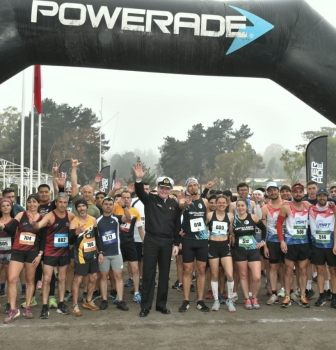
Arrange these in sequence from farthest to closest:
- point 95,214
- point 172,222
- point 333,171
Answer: point 333,171 → point 95,214 → point 172,222

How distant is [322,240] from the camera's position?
19.9 ft

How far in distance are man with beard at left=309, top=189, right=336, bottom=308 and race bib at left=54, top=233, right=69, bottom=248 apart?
11.9 ft

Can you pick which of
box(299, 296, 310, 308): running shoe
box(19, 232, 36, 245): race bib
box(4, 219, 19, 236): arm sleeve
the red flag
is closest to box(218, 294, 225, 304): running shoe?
box(299, 296, 310, 308): running shoe

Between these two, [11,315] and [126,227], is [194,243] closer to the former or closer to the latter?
[126,227]

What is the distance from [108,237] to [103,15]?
3451 mm

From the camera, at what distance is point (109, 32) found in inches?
133

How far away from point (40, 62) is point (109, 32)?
68 centimetres

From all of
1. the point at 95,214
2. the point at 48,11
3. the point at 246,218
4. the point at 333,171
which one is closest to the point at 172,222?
the point at 246,218

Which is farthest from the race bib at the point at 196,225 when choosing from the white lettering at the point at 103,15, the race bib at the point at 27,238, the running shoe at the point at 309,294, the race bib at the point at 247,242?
the white lettering at the point at 103,15

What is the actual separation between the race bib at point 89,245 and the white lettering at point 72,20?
10.8 ft

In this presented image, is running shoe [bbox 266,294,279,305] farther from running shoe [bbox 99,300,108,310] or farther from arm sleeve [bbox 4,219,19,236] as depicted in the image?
arm sleeve [bbox 4,219,19,236]

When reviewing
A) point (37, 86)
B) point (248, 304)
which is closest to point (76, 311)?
point (248, 304)

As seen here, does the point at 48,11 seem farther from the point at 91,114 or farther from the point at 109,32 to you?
the point at 91,114

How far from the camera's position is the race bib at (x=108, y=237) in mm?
5961
